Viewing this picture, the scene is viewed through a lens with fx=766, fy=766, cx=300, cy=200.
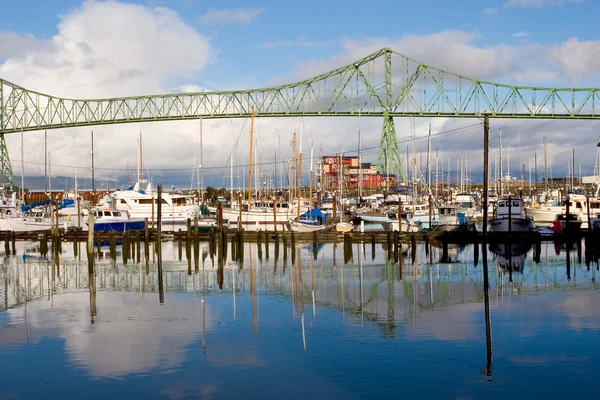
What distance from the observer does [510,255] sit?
134 feet

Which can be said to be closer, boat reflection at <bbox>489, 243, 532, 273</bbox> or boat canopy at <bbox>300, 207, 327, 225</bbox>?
boat reflection at <bbox>489, 243, 532, 273</bbox>

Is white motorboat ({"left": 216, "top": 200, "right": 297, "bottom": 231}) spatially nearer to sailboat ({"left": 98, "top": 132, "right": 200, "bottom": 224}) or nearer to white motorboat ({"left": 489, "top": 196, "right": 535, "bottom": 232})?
sailboat ({"left": 98, "top": 132, "right": 200, "bottom": 224})

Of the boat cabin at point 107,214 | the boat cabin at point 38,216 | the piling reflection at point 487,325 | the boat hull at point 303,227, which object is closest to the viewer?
the piling reflection at point 487,325

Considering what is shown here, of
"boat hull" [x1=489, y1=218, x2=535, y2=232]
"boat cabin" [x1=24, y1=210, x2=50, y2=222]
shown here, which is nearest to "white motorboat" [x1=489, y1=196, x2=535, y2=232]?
"boat hull" [x1=489, y1=218, x2=535, y2=232]

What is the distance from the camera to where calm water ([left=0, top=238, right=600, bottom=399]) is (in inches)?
589

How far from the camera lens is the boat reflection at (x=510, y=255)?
35.3 m

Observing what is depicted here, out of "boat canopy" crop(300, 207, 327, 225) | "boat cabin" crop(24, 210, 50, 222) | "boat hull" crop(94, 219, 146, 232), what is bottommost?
"boat hull" crop(94, 219, 146, 232)

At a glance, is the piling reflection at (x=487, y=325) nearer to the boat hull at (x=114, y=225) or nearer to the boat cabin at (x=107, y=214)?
the boat hull at (x=114, y=225)

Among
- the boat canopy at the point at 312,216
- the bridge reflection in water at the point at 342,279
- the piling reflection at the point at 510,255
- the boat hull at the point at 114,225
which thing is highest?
the boat canopy at the point at 312,216

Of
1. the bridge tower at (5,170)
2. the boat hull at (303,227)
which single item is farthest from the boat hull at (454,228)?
the bridge tower at (5,170)

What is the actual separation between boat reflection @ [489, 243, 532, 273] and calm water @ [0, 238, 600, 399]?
4.56ft

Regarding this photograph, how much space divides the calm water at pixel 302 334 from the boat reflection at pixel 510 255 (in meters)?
1.39

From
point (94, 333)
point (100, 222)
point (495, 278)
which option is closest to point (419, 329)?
point (94, 333)

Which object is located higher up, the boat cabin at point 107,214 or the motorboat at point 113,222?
the boat cabin at point 107,214
